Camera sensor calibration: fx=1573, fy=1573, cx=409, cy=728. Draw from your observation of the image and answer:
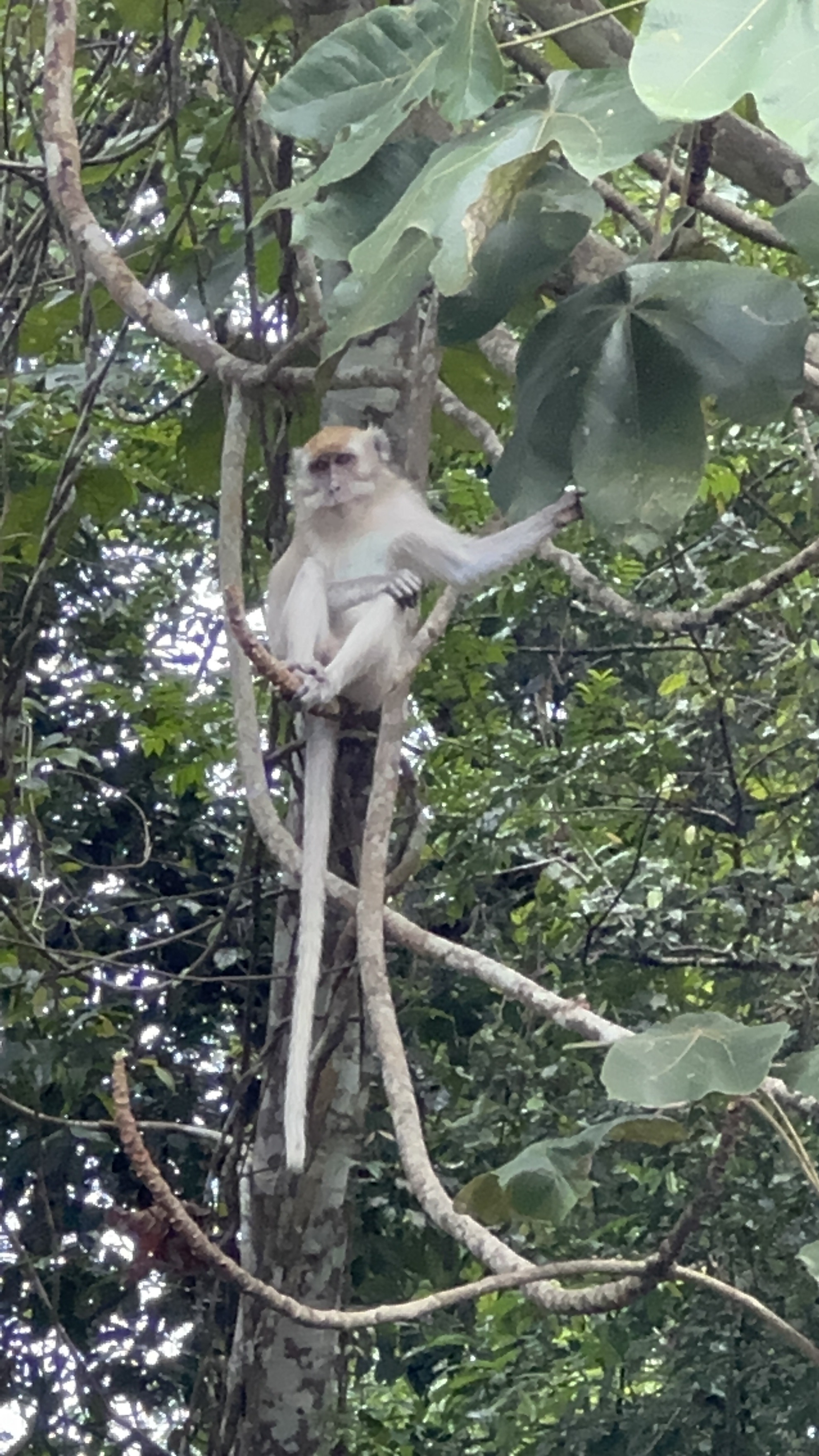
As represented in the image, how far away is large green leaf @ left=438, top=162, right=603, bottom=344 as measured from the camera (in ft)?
5.42

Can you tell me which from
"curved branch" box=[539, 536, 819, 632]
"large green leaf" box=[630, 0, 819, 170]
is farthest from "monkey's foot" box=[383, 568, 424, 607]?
"large green leaf" box=[630, 0, 819, 170]

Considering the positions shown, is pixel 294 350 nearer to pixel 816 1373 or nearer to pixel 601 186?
pixel 601 186

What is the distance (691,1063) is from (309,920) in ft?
4.03

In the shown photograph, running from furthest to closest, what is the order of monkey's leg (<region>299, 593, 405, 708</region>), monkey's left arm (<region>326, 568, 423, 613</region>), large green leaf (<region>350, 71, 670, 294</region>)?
monkey's left arm (<region>326, 568, 423, 613</region>) → monkey's leg (<region>299, 593, 405, 708</region>) → large green leaf (<region>350, 71, 670, 294</region>)

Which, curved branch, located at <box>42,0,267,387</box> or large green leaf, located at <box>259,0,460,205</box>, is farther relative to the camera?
curved branch, located at <box>42,0,267,387</box>

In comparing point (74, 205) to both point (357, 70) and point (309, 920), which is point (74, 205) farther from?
point (309, 920)

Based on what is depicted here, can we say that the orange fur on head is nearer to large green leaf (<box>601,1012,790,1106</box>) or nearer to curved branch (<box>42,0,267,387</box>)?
curved branch (<box>42,0,267,387</box>)

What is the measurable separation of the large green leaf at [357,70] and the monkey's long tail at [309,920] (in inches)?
49.4

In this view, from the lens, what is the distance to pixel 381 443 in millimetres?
3268

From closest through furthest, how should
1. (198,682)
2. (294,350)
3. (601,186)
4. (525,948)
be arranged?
(601,186), (294,350), (525,948), (198,682)

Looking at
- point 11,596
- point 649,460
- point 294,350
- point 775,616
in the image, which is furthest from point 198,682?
point 649,460

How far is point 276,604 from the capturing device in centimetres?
363

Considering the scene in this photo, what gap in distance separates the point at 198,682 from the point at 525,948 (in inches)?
55.3

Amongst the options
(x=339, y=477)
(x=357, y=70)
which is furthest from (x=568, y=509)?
(x=339, y=477)
